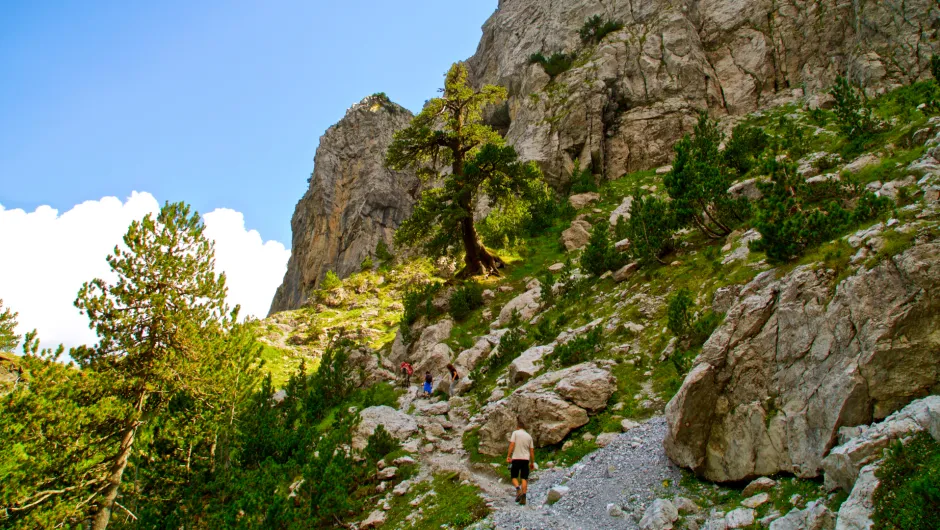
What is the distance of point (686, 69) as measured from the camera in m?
39.0

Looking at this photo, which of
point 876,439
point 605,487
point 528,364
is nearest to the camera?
point 876,439

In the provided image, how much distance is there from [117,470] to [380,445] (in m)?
6.83

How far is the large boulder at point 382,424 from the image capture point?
12.5 metres

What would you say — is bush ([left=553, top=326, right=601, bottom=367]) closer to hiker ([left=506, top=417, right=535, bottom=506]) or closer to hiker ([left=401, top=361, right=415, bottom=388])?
hiker ([left=506, top=417, right=535, bottom=506])

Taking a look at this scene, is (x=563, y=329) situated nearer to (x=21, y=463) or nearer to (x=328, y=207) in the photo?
(x=21, y=463)

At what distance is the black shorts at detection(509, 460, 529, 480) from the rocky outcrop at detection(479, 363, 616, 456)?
4.42 ft

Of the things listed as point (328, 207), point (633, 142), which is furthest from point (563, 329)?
point (328, 207)

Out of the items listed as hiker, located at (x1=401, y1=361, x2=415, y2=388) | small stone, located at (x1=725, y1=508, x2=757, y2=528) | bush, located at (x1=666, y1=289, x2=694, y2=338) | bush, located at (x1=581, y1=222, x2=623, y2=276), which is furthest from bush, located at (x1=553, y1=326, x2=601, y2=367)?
hiker, located at (x1=401, y1=361, x2=415, y2=388)

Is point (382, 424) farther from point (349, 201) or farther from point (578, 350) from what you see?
point (349, 201)

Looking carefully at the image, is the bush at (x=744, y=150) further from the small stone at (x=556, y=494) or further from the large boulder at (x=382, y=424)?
the small stone at (x=556, y=494)

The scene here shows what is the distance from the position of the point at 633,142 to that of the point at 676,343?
3016 centimetres

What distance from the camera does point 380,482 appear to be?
1075 cm

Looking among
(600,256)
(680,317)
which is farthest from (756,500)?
(600,256)

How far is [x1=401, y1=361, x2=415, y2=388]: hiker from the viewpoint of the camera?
63.1 feet
